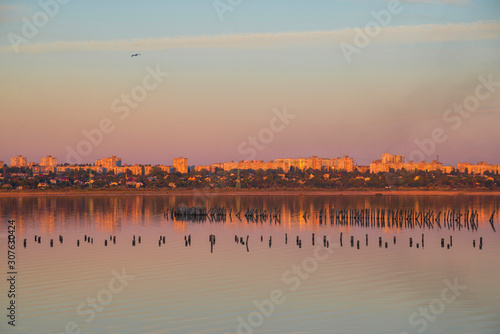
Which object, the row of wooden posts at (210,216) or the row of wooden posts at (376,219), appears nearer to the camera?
the row of wooden posts at (376,219)

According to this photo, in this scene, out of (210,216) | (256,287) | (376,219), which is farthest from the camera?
(210,216)

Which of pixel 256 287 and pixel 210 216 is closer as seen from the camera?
pixel 256 287

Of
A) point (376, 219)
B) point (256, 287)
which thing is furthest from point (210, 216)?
point (256, 287)

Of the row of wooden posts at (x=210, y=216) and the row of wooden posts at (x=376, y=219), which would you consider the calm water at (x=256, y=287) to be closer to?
the row of wooden posts at (x=376, y=219)

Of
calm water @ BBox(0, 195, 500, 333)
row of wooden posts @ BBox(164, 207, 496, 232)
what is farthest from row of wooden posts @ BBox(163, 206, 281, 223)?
calm water @ BBox(0, 195, 500, 333)

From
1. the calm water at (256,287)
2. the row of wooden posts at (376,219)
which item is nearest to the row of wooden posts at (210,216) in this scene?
the row of wooden posts at (376,219)

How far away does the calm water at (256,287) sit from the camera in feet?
91.4

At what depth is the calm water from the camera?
27.8 meters

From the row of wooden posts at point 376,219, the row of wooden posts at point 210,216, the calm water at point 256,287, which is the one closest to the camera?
the calm water at point 256,287

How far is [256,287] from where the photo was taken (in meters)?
35.6

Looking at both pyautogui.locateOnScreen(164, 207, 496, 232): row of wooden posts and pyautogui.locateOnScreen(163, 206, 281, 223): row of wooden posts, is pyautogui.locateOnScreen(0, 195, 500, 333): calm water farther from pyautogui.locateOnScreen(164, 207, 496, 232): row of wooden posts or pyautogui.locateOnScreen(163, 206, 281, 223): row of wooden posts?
pyautogui.locateOnScreen(163, 206, 281, 223): row of wooden posts

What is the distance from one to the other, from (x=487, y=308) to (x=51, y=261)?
97.0 feet

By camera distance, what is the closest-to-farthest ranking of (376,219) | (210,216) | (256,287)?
(256,287)
(376,219)
(210,216)

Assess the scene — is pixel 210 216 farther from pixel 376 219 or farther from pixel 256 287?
pixel 256 287
